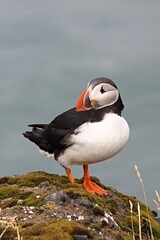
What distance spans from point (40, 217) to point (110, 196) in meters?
3.38

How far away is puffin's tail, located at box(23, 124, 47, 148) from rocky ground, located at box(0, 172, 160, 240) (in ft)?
3.22

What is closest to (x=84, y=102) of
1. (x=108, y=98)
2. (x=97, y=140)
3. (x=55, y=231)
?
(x=108, y=98)

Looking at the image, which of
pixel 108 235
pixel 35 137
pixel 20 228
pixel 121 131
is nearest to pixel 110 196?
pixel 121 131

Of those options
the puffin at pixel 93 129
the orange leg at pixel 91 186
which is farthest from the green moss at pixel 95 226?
the orange leg at pixel 91 186

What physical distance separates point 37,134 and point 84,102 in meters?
2.06

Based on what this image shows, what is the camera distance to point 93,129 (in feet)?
31.8

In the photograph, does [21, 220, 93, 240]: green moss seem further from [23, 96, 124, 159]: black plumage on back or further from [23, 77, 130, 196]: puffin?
[23, 96, 124, 159]: black plumage on back

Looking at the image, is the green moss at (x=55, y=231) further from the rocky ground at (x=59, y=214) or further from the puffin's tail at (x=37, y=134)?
the puffin's tail at (x=37, y=134)

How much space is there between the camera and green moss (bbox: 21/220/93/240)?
652cm

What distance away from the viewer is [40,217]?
7348 mm

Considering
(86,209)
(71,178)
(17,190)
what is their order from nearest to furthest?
(86,209) → (17,190) → (71,178)

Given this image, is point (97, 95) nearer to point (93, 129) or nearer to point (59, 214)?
point (93, 129)

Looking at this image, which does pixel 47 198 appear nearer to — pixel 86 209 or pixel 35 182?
pixel 86 209

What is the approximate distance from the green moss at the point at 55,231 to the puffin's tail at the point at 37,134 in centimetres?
439
